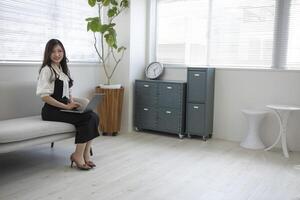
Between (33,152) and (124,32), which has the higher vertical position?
(124,32)

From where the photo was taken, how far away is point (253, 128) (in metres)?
3.95

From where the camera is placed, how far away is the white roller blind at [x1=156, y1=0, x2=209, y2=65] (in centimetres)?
451

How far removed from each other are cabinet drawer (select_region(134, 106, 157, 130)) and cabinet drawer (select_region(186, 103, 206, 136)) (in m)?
0.51

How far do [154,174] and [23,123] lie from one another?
1303 mm

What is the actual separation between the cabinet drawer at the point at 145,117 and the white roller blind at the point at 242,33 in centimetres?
109

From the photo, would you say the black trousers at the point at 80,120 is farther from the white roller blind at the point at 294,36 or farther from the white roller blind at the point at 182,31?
the white roller blind at the point at 294,36

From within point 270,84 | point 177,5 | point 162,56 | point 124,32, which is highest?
point 177,5

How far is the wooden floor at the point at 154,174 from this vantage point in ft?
8.23

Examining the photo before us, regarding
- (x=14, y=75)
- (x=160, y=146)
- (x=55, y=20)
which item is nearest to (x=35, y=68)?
(x=14, y=75)

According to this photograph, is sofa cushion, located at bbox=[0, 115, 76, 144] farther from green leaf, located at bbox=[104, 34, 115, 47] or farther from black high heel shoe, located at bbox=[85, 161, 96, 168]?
green leaf, located at bbox=[104, 34, 115, 47]

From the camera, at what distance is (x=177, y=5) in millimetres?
4660

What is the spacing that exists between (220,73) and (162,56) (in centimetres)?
100

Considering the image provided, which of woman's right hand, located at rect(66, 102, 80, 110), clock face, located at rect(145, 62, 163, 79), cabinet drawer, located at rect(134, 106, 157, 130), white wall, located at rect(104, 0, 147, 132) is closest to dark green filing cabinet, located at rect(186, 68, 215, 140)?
cabinet drawer, located at rect(134, 106, 157, 130)

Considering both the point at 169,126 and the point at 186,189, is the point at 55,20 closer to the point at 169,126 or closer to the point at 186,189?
the point at 169,126
